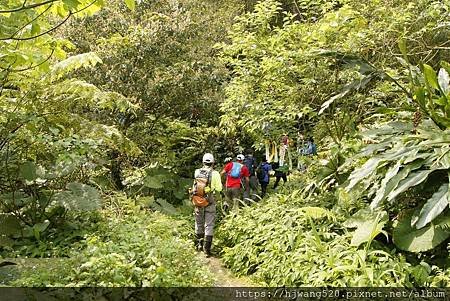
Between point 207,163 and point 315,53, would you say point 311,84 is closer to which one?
point 315,53

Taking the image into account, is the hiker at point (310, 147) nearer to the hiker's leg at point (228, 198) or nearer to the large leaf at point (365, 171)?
the hiker's leg at point (228, 198)

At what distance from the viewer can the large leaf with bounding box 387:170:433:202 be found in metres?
4.68

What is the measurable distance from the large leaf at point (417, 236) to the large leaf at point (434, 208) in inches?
6.5

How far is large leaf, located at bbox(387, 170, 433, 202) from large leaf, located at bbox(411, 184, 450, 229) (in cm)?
22

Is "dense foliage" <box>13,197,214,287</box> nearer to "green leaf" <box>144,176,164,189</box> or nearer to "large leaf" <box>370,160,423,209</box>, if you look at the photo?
"large leaf" <box>370,160,423,209</box>

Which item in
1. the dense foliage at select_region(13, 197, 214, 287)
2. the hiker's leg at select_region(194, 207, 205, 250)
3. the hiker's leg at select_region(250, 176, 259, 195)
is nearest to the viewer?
the dense foliage at select_region(13, 197, 214, 287)

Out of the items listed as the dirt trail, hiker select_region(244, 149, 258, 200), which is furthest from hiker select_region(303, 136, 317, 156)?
the dirt trail

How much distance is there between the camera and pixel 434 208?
454 cm

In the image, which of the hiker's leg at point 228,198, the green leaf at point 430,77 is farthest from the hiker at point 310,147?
the green leaf at point 430,77

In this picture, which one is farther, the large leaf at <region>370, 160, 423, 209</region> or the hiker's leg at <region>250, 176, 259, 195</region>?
the hiker's leg at <region>250, 176, 259, 195</region>

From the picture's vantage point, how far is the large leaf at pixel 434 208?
14.8ft

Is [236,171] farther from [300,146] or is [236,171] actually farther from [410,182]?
[410,182]

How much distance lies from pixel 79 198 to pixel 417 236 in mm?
4927

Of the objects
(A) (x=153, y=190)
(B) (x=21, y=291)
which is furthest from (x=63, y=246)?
(A) (x=153, y=190)
